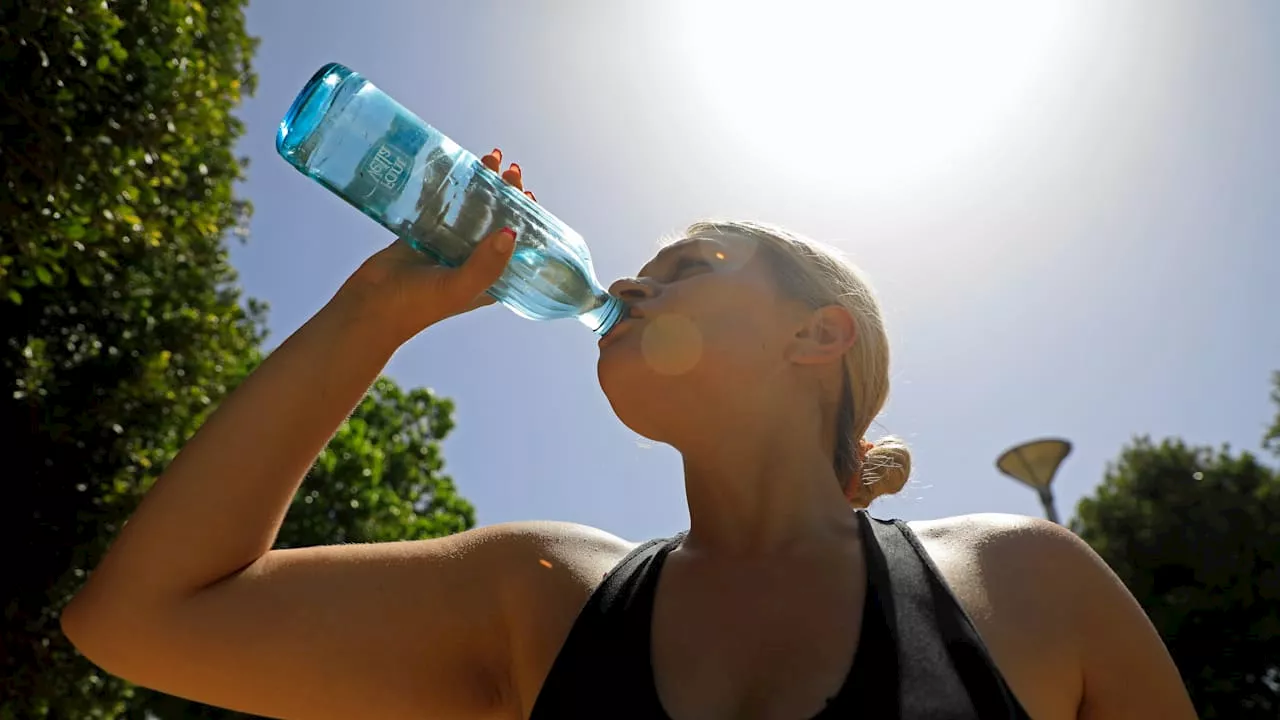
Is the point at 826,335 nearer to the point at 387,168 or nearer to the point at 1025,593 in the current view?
the point at 1025,593

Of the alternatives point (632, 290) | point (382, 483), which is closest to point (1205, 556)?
point (382, 483)

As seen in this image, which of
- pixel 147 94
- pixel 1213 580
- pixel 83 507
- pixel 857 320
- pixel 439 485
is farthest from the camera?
pixel 1213 580

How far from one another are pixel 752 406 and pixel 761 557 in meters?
0.36

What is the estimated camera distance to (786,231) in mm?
2588

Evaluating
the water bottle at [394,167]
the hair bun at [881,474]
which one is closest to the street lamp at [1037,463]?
the hair bun at [881,474]

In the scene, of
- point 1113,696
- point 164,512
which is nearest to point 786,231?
point 1113,696

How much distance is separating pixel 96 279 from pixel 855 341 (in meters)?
8.73

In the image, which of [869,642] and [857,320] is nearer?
[869,642]

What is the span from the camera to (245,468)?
2062 millimetres

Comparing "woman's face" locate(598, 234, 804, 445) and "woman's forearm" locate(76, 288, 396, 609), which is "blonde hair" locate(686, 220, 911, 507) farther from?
"woman's forearm" locate(76, 288, 396, 609)

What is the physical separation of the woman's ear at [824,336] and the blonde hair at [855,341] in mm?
33

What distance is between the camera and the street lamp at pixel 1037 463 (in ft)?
44.9

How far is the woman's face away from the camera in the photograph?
2.15 meters

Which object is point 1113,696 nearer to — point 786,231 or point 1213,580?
point 786,231
